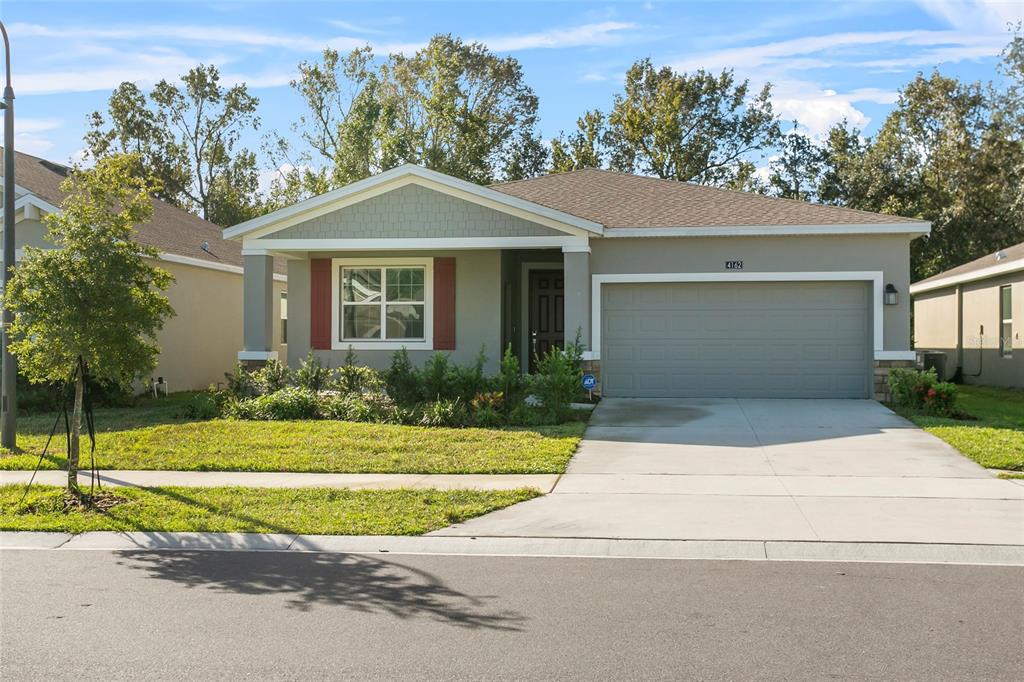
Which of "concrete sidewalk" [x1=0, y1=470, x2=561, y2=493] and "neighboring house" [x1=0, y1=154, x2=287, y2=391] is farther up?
"neighboring house" [x1=0, y1=154, x2=287, y2=391]

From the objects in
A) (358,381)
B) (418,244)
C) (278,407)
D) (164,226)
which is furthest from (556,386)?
(164,226)

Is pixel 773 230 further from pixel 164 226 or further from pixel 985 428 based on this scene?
pixel 164 226

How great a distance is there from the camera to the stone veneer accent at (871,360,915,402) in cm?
1728

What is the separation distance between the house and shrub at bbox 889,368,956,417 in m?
0.98

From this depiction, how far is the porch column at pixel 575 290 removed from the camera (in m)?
17.2

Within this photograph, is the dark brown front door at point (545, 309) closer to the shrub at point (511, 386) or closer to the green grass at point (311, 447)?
the shrub at point (511, 386)

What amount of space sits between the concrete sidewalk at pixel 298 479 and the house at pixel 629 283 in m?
6.61

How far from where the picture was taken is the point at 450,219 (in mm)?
17672

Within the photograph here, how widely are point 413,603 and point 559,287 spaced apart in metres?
14.8

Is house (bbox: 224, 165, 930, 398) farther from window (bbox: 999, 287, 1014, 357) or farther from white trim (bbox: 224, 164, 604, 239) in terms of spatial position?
window (bbox: 999, 287, 1014, 357)

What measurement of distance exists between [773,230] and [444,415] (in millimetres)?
7178

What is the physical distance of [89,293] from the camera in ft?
30.2

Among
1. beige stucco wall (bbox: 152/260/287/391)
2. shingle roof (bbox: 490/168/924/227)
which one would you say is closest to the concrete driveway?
shingle roof (bbox: 490/168/924/227)

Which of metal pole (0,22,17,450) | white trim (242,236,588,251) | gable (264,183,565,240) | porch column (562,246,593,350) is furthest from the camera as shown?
gable (264,183,565,240)
